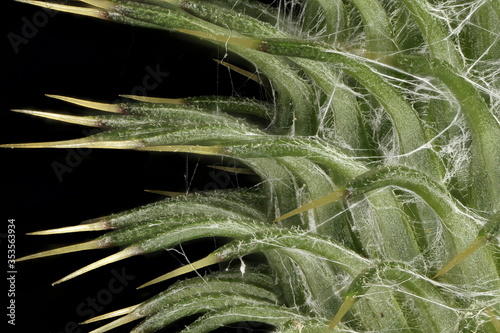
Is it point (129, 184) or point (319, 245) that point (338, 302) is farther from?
point (129, 184)

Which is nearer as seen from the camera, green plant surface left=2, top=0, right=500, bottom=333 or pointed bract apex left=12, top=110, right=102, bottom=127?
green plant surface left=2, top=0, right=500, bottom=333

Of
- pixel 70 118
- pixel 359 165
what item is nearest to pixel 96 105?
pixel 70 118

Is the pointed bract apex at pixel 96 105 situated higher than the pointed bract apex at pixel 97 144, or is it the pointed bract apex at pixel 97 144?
the pointed bract apex at pixel 96 105

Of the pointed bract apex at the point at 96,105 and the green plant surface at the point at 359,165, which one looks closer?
the green plant surface at the point at 359,165

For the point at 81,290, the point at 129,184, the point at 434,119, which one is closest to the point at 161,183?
the point at 129,184

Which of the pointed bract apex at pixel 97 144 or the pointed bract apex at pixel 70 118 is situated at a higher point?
the pointed bract apex at pixel 70 118

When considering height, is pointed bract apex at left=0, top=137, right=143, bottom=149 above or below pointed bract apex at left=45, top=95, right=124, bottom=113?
below

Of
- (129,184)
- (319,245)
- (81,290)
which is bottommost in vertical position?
(81,290)

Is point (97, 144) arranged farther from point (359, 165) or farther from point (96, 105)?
point (359, 165)
